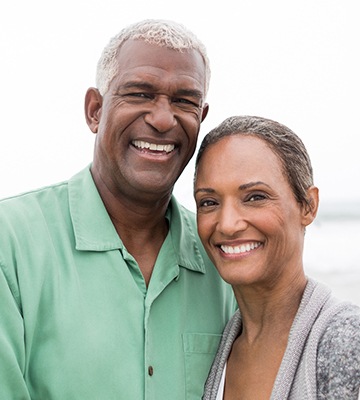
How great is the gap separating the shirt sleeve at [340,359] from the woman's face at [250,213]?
0.38m

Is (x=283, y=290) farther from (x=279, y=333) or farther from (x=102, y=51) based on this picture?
(x=102, y=51)

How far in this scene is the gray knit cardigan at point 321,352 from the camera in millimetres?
2160

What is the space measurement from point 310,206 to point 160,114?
25.9 inches

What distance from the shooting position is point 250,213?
2543 mm

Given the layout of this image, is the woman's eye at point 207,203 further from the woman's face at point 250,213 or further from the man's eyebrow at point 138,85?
the man's eyebrow at point 138,85

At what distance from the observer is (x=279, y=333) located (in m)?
2.64

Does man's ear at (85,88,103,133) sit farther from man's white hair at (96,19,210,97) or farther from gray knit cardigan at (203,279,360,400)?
gray knit cardigan at (203,279,360,400)

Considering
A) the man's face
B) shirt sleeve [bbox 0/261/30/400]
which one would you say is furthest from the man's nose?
shirt sleeve [bbox 0/261/30/400]

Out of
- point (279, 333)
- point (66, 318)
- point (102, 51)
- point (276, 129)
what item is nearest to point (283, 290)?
point (279, 333)

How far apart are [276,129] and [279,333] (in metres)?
0.74

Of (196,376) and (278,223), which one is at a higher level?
(278,223)

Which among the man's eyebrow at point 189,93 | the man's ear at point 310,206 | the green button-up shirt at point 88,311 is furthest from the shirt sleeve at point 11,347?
the man's ear at point 310,206

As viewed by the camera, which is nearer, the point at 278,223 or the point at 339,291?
the point at 278,223

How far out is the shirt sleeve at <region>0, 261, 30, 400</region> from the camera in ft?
7.55
